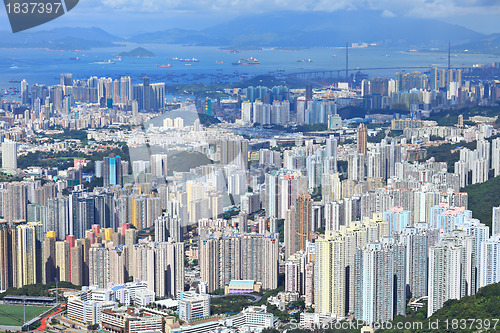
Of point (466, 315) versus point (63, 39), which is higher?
point (63, 39)

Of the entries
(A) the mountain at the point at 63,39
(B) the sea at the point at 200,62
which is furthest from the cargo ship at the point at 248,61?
(A) the mountain at the point at 63,39

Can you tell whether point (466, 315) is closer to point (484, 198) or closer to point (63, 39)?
point (484, 198)

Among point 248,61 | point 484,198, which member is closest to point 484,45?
point 248,61

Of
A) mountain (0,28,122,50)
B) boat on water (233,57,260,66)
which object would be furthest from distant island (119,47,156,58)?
boat on water (233,57,260,66)

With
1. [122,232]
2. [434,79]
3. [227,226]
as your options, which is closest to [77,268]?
[122,232]

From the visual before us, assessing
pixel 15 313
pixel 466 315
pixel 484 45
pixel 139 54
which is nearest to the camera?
pixel 466 315

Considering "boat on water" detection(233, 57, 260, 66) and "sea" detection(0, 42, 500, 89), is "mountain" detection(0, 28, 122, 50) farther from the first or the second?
"boat on water" detection(233, 57, 260, 66)

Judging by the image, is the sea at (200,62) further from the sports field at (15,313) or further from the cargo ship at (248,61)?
the sports field at (15,313)
